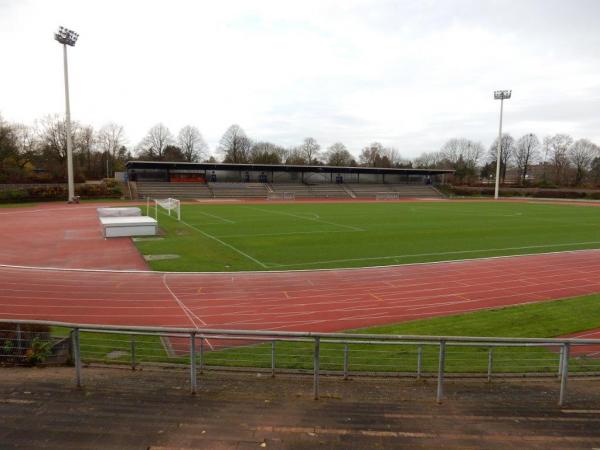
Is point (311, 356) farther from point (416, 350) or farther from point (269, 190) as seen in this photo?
point (269, 190)

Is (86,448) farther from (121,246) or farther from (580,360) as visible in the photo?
(121,246)

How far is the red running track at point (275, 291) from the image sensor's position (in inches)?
507

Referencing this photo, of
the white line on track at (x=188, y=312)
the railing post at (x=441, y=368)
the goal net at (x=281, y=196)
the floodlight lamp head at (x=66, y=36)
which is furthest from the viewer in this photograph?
the goal net at (x=281, y=196)

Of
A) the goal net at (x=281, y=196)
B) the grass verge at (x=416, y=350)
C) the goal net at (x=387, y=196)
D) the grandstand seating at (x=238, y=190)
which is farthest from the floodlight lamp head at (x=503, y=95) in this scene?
the grass verge at (x=416, y=350)

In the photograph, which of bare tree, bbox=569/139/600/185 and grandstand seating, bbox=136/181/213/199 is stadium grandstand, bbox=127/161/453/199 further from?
bare tree, bbox=569/139/600/185

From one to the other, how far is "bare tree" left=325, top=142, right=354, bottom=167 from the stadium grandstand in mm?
34302

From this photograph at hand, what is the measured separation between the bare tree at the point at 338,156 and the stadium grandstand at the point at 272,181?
3430cm

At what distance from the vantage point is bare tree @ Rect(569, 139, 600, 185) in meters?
105

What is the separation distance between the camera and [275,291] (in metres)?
15.7

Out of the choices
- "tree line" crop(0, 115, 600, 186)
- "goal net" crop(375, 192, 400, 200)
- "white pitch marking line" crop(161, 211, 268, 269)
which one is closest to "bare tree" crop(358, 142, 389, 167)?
"tree line" crop(0, 115, 600, 186)

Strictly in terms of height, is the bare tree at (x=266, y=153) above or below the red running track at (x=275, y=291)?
above

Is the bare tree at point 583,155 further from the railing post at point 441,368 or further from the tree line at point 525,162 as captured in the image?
the railing post at point 441,368

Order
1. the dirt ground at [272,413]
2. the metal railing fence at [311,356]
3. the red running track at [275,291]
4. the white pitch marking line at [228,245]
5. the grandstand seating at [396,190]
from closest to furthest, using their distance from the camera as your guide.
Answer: the dirt ground at [272,413] → the metal railing fence at [311,356] → the red running track at [275,291] → the white pitch marking line at [228,245] → the grandstand seating at [396,190]

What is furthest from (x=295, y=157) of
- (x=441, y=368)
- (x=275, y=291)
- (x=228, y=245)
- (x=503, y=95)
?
(x=441, y=368)
